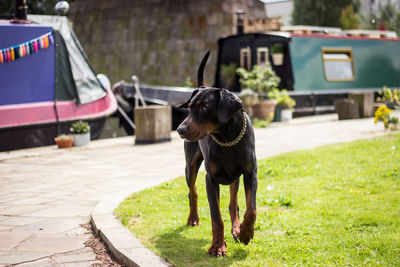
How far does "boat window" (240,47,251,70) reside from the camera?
677 inches

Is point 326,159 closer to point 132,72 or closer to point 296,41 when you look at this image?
point 296,41

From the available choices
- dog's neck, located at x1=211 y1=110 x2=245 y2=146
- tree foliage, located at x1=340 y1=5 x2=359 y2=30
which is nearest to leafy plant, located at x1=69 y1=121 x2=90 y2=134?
dog's neck, located at x1=211 y1=110 x2=245 y2=146

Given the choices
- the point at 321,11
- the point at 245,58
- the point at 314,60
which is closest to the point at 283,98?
the point at 245,58

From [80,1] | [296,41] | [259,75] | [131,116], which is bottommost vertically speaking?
[131,116]

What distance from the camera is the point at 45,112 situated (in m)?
11.6

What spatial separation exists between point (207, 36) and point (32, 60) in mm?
13421

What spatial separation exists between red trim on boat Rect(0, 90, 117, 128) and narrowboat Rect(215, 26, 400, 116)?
6.07 m

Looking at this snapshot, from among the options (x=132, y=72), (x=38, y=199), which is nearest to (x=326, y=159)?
(x=38, y=199)

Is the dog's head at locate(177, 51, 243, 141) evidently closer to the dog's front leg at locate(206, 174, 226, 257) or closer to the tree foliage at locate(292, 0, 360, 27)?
the dog's front leg at locate(206, 174, 226, 257)

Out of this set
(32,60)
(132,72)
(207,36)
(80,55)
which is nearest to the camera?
(32,60)

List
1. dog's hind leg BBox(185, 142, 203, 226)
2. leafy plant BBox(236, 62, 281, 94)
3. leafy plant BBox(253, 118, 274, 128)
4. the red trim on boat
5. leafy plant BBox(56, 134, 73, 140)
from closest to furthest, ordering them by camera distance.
A: dog's hind leg BBox(185, 142, 203, 226), the red trim on boat, leafy plant BBox(56, 134, 73, 140), leafy plant BBox(253, 118, 274, 128), leafy plant BBox(236, 62, 281, 94)

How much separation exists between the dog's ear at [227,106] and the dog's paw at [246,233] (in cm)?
86

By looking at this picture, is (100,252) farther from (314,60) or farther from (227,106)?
(314,60)

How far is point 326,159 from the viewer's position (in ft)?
26.1
